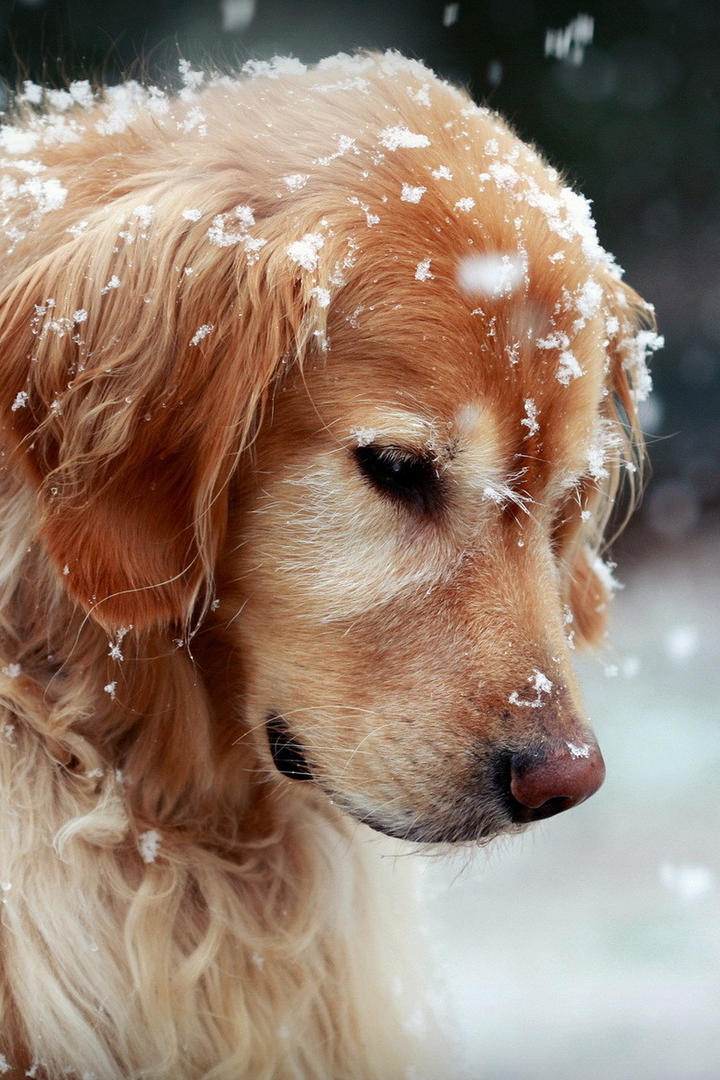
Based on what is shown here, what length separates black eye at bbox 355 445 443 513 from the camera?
149 cm

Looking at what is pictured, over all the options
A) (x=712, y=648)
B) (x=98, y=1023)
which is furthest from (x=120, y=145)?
(x=712, y=648)

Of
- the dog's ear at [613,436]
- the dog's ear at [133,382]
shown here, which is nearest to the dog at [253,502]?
the dog's ear at [133,382]

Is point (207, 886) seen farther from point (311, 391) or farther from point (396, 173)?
point (396, 173)

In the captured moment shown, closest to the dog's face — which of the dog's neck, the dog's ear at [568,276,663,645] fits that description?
the dog's neck

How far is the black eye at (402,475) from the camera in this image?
1.49 metres

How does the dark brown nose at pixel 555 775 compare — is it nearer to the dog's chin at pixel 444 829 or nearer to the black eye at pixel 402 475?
the dog's chin at pixel 444 829

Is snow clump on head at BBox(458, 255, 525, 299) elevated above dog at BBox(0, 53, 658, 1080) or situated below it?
above

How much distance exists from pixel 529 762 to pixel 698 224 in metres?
4.95

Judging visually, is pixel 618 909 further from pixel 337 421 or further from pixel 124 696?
pixel 337 421

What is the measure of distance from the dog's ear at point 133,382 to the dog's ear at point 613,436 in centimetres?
66

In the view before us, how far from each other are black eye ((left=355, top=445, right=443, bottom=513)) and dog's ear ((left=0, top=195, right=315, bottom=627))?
18 centimetres

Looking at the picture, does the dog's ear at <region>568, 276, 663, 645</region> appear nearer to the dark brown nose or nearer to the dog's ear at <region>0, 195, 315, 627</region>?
the dark brown nose

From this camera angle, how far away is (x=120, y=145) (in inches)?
64.1

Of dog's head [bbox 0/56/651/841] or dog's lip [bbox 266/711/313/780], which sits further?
dog's lip [bbox 266/711/313/780]
